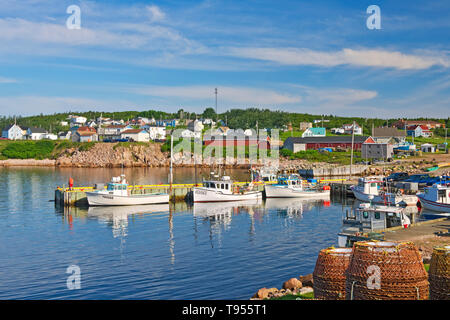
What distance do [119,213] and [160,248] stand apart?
691 inches

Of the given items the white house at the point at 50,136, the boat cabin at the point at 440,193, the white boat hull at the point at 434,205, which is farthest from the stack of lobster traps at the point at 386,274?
the white house at the point at 50,136

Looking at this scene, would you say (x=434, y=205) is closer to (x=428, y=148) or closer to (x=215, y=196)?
(x=215, y=196)

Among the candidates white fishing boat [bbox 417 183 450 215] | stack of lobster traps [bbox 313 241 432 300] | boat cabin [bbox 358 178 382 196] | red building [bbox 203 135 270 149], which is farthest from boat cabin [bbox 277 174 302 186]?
red building [bbox 203 135 270 149]

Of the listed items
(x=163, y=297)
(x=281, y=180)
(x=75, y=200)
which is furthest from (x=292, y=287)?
(x=281, y=180)

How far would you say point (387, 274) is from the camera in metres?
11.5

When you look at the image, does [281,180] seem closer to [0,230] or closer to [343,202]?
[343,202]

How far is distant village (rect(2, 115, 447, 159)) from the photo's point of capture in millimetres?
108031

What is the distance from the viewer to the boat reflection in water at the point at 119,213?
4082 cm

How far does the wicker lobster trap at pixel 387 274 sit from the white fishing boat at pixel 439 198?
36721 millimetres

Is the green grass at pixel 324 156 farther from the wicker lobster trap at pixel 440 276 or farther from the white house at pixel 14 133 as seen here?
the white house at pixel 14 133

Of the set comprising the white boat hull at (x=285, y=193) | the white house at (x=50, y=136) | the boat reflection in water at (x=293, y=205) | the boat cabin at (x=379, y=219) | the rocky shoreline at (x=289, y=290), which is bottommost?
the boat reflection in water at (x=293, y=205)

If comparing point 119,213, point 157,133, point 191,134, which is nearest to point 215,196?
point 119,213

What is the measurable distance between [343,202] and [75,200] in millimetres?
33699
